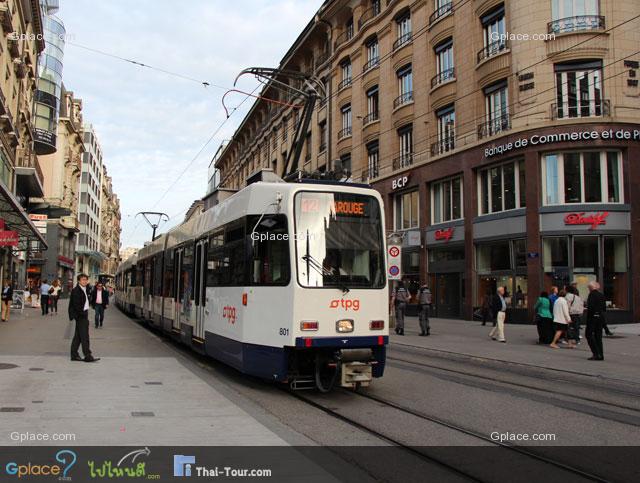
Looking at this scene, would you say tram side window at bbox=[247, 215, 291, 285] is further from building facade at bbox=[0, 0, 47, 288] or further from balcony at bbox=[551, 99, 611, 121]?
balcony at bbox=[551, 99, 611, 121]

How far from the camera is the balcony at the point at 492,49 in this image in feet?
76.6

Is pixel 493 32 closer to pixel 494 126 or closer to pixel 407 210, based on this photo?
pixel 494 126

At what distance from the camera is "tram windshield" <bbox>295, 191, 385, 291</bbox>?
308 inches

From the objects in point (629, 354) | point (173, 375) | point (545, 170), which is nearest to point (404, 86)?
point (545, 170)

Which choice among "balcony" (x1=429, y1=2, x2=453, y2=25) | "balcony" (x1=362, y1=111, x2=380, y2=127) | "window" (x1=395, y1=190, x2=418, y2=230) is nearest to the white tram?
"window" (x1=395, y1=190, x2=418, y2=230)

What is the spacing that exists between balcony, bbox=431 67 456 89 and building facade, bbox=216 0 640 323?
0.41 feet

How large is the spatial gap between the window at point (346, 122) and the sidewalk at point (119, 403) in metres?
26.1

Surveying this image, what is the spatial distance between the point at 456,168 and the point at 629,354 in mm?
13931

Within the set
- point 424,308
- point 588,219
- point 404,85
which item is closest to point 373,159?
point 404,85

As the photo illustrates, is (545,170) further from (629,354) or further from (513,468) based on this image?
(513,468)

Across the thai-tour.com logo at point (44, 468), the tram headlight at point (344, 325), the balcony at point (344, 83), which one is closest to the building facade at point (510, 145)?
the balcony at point (344, 83)

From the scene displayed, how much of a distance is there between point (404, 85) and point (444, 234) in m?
8.97

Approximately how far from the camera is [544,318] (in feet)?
51.0

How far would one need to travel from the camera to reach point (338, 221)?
812cm
